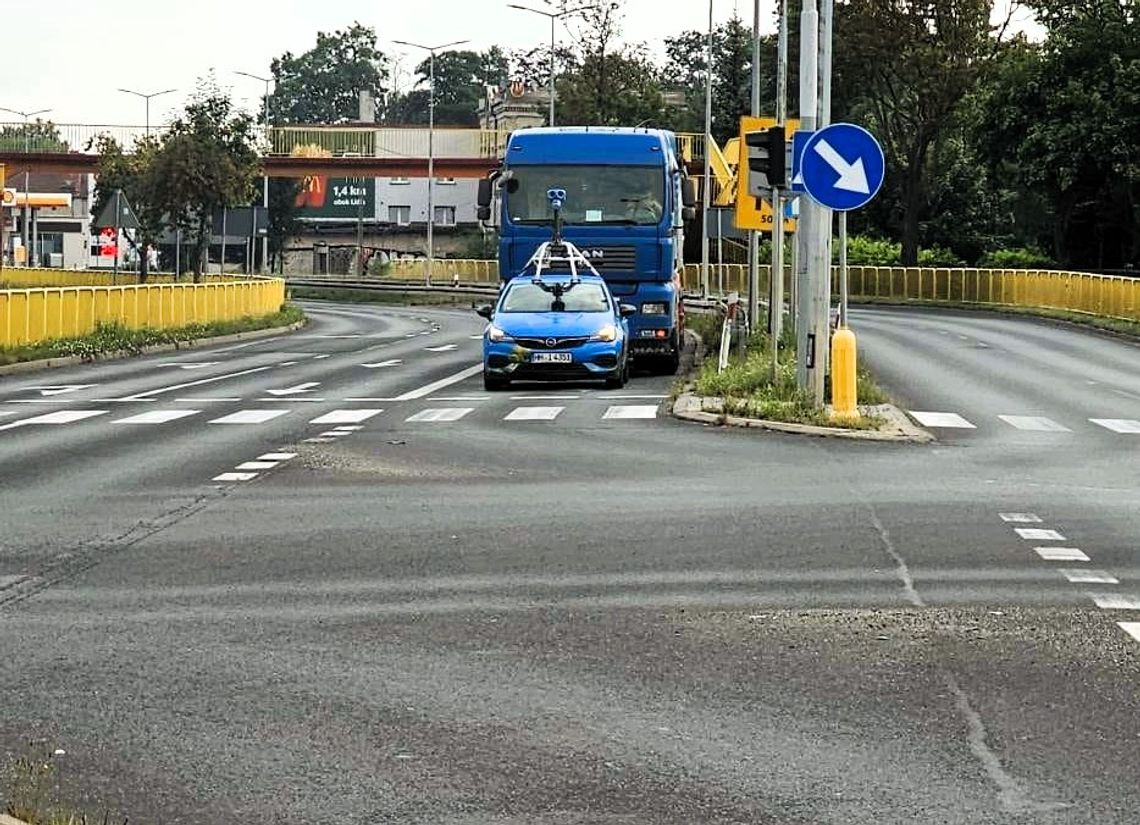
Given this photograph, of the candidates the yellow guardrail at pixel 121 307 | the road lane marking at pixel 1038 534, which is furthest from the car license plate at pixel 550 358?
the road lane marking at pixel 1038 534

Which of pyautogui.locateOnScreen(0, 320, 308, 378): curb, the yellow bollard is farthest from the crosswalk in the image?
pyautogui.locateOnScreen(0, 320, 308, 378): curb

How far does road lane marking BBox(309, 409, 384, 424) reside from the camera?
23.6 metres

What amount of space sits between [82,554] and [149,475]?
4.88 m

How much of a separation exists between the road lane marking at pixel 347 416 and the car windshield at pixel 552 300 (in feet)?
19.4

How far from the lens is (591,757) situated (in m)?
7.39

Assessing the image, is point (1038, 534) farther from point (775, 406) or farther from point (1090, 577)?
point (775, 406)

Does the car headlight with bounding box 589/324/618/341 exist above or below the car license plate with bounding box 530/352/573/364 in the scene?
above

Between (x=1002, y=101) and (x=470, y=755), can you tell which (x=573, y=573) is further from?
(x=1002, y=101)

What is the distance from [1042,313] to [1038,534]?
51963 mm

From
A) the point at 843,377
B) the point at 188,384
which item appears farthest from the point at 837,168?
the point at 188,384

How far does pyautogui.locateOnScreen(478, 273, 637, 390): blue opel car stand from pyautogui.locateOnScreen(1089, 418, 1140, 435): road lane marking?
24.3ft

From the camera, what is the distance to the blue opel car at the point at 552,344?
3002 centimetres

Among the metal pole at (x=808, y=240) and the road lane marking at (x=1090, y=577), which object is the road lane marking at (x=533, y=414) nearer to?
the metal pole at (x=808, y=240)

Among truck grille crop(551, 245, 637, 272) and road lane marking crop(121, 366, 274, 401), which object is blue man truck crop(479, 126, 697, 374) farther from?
road lane marking crop(121, 366, 274, 401)
